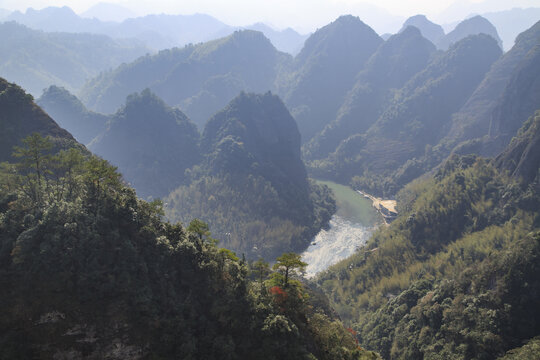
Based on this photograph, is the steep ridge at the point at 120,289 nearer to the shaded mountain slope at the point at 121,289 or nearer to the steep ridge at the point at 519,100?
the shaded mountain slope at the point at 121,289

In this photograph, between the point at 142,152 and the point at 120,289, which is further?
the point at 142,152

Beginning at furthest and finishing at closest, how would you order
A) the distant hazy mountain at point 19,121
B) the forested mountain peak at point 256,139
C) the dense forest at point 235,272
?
the forested mountain peak at point 256,139, the distant hazy mountain at point 19,121, the dense forest at point 235,272

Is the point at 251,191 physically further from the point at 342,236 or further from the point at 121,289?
the point at 121,289

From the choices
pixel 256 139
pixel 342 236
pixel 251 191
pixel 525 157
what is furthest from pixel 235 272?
pixel 256 139

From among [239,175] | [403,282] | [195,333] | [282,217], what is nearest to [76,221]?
[195,333]

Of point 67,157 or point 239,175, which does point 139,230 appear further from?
point 239,175

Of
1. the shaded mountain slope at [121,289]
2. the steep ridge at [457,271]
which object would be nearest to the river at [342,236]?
the steep ridge at [457,271]
